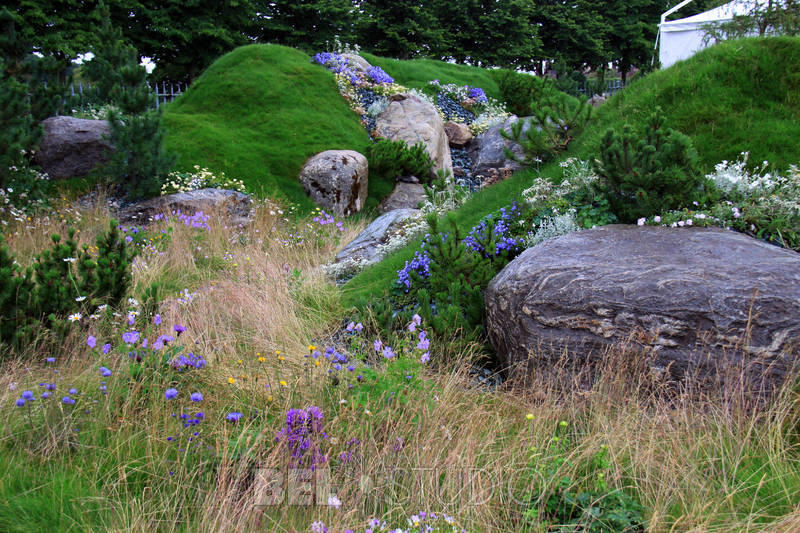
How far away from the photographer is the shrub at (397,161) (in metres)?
12.4

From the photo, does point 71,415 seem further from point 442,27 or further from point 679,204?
point 442,27

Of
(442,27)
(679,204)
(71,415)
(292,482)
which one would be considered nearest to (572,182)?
(679,204)

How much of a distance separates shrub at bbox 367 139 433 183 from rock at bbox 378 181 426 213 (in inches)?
10.8

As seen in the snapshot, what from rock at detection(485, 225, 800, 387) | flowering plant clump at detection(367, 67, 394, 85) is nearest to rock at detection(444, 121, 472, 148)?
flowering plant clump at detection(367, 67, 394, 85)

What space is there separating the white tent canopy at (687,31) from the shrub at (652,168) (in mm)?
14658

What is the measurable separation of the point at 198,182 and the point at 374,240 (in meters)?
4.65

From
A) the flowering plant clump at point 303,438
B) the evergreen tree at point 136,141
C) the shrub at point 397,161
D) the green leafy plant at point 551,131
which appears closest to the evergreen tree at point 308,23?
the shrub at point 397,161

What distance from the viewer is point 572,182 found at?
5.48 m

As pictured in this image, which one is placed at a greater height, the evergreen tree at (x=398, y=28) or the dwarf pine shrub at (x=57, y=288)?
the evergreen tree at (x=398, y=28)

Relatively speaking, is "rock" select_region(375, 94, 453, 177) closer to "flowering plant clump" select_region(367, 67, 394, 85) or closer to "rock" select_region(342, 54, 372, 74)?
"flowering plant clump" select_region(367, 67, 394, 85)

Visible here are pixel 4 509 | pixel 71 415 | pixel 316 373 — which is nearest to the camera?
pixel 4 509

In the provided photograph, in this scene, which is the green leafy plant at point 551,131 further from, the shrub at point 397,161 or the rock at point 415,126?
the rock at point 415,126

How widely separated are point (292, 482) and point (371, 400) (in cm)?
66

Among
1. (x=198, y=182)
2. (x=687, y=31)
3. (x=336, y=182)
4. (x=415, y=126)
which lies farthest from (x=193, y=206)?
(x=687, y=31)
